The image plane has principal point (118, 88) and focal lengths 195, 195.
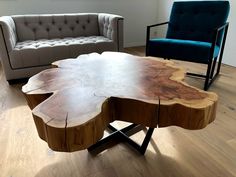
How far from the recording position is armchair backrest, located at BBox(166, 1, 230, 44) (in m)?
2.35

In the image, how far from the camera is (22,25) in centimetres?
270

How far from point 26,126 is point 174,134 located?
1.19 m

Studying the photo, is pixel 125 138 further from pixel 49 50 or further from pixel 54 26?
pixel 54 26

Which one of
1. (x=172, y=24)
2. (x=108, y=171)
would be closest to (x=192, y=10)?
(x=172, y=24)

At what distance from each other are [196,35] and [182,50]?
52cm

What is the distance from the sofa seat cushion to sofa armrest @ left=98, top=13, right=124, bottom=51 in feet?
0.30

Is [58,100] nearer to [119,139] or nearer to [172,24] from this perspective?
[119,139]

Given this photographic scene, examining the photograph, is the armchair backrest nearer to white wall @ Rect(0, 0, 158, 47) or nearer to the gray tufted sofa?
the gray tufted sofa

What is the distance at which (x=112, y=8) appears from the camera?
384 centimetres

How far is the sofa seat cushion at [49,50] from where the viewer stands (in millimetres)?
2299

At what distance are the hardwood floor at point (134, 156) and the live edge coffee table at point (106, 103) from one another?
0.15 m

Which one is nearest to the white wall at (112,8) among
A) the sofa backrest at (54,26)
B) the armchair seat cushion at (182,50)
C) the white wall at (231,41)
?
the sofa backrest at (54,26)

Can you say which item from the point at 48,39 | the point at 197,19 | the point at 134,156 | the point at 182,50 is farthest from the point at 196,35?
the point at 48,39

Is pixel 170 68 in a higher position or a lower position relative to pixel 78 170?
higher
